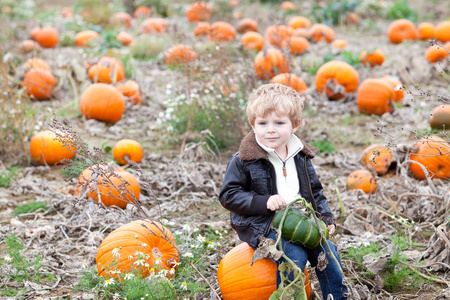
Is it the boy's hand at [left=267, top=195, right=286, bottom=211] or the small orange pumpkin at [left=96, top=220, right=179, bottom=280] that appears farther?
the small orange pumpkin at [left=96, top=220, right=179, bottom=280]

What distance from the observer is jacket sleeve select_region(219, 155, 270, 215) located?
2.77 m

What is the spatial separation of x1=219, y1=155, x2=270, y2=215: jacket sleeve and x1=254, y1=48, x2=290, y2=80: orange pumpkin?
317cm

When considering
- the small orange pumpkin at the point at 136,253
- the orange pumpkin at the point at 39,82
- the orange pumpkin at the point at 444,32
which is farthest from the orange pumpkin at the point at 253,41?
the small orange pumpkin at the point at 136,253

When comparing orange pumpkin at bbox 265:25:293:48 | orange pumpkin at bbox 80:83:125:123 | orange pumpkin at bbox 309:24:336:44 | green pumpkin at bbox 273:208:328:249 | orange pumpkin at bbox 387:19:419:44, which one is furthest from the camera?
orange pumpkin at bbox 387:19:419:44

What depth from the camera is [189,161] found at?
5172 millimetres

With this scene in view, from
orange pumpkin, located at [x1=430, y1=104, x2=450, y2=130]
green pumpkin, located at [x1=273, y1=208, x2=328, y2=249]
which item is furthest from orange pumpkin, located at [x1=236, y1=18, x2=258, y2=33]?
green pumpkin, located at [x1=273, y1=208, x2=328, y2=249]

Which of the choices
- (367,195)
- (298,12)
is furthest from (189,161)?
(298,12)

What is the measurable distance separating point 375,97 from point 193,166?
3.44 m

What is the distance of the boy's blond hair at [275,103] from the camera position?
9.26 feet

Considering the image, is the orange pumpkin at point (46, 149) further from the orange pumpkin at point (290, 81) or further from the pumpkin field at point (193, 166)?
the orange pumpkin at point (290, 81)

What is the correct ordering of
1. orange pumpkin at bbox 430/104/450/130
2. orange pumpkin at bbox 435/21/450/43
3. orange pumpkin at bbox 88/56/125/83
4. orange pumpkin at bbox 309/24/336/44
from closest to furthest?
orange pumpkin at bbox 430/104/450/130, orange pumpkin at bbox 88/56/125/83, orange pumpkin at bbox 435/21/450/43, orange pumpkin at bbox 309/24/336/44

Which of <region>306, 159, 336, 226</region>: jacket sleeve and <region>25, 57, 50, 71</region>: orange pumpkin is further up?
<region>306, 159, 336, 226</region>: jacket sleeve

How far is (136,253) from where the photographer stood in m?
3.20

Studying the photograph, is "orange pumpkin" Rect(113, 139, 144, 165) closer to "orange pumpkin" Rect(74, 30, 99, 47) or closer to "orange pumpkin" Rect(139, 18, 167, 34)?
"orange pumpkin" Rect(74, 30, 99, 47)
